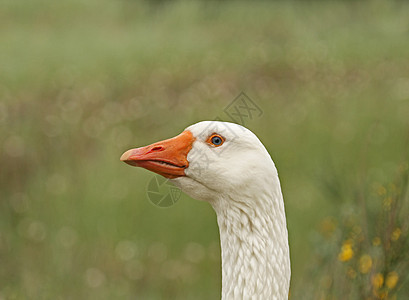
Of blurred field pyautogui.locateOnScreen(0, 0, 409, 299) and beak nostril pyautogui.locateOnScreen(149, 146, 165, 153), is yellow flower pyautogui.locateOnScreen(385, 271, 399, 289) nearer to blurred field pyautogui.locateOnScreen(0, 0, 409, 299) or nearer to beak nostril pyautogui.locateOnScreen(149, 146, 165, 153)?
blurred field pyautogui.locateOnScreen(0, 0, 409, 299)

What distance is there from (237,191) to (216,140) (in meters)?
0.17

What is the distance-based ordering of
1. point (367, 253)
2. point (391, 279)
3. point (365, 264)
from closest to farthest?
point (391, 279) → point (365, 264) → point (367, 253)

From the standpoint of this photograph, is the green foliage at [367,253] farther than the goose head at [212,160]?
Yes

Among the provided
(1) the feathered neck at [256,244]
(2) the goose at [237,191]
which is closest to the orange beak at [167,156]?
(2) the goose at [237,191]

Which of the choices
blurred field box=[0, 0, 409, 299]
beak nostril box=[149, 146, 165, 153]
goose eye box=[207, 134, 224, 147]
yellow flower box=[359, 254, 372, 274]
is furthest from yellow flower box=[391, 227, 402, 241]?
beak nostril box=[149, 146, 165, 153]

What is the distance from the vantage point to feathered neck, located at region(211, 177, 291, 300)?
181 cm

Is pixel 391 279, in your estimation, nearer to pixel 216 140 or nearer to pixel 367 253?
pixel 367 253

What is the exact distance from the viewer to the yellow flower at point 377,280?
2525 mm

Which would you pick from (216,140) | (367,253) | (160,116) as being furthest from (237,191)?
(160,116)

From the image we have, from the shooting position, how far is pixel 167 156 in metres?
1.82

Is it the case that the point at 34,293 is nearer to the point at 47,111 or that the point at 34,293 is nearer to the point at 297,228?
the point at 297,228

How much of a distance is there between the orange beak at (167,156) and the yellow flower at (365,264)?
119cm

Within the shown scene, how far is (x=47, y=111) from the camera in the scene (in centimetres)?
590

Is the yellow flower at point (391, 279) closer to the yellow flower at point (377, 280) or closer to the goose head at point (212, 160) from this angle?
the yellow flower at point (377, 280)
